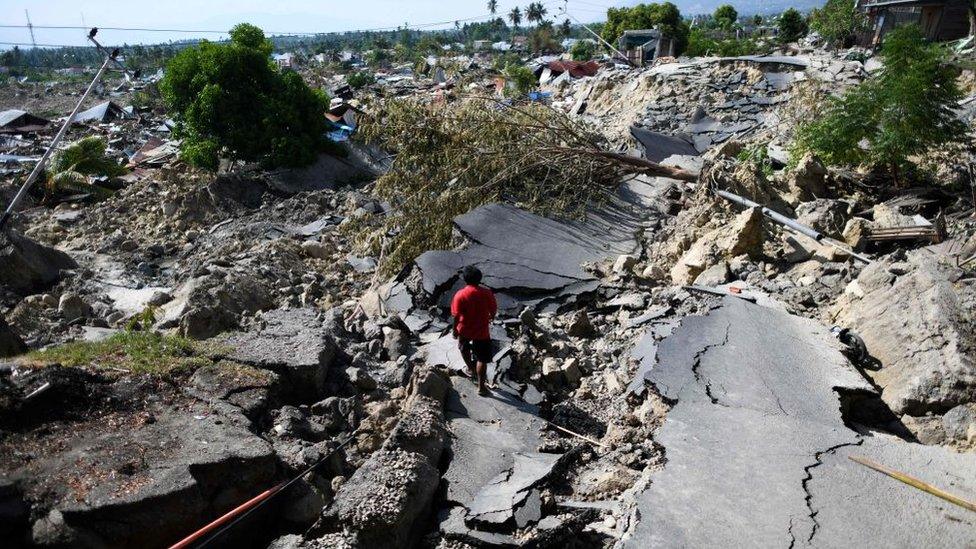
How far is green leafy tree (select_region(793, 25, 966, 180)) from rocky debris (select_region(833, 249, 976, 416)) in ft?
8.27

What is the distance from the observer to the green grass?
4.26m

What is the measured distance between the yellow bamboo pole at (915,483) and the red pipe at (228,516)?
3173 mm

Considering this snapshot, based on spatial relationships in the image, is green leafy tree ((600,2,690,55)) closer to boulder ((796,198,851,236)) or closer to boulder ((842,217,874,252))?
boulder ((796,198,851,236))

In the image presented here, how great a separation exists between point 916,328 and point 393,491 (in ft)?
12.4


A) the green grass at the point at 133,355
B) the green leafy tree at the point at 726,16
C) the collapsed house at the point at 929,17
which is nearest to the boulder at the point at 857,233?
the green grass at the point at 133,355

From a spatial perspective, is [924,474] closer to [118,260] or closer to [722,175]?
[722,175]

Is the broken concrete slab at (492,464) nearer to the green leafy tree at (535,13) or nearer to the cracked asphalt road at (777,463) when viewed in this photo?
the cracked asphalt road at (777,463)

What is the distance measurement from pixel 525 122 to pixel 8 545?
8242 mm

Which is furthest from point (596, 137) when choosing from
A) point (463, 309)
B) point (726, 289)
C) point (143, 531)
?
point (143, 531)

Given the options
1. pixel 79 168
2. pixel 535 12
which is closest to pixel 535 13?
pixel 535 12

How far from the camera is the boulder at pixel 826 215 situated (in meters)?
6.96

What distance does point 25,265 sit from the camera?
1001cm

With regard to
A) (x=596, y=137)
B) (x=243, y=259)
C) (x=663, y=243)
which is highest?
(x=596, y=137)

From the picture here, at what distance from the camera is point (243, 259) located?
31.5 ft
